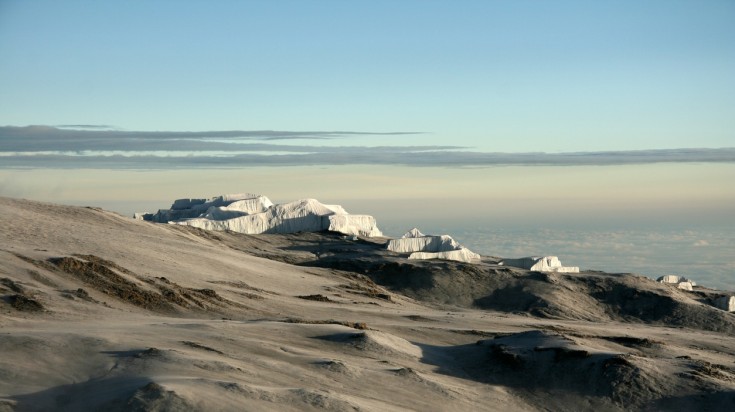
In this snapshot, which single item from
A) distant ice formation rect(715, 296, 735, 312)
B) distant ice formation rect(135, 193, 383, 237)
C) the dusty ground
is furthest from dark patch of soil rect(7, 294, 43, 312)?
distant ice formation rect(135, 193, 383, 237)

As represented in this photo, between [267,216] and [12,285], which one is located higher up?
[12,285]

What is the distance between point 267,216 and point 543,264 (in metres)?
28.2

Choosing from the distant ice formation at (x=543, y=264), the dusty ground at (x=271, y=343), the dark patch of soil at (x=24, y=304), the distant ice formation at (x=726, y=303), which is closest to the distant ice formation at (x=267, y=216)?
the distant ice formation at (x=543, y=264)

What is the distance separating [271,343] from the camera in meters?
25.3

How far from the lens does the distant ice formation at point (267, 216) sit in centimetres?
8044

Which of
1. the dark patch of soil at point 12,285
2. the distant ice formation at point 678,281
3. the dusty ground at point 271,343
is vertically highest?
the dark patch of soil at point 12,285

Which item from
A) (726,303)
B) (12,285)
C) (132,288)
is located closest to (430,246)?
(726,303)

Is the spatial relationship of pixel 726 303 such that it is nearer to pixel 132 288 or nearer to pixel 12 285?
pixel 132 288

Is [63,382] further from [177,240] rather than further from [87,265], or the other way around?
[177,240]

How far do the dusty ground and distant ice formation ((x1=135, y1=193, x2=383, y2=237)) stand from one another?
96.5 feet

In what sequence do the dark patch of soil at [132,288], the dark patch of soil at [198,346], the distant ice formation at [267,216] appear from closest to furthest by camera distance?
the dark patch of soil at [198,346] < the dark patch of soil at [132,288] < the distant ice formation at [267,216]

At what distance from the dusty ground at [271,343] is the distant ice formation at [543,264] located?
505 inches

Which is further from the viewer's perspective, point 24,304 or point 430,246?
point 430,246

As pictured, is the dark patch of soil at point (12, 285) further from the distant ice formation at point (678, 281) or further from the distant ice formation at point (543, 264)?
the distant ice formation at point (678, 281)
